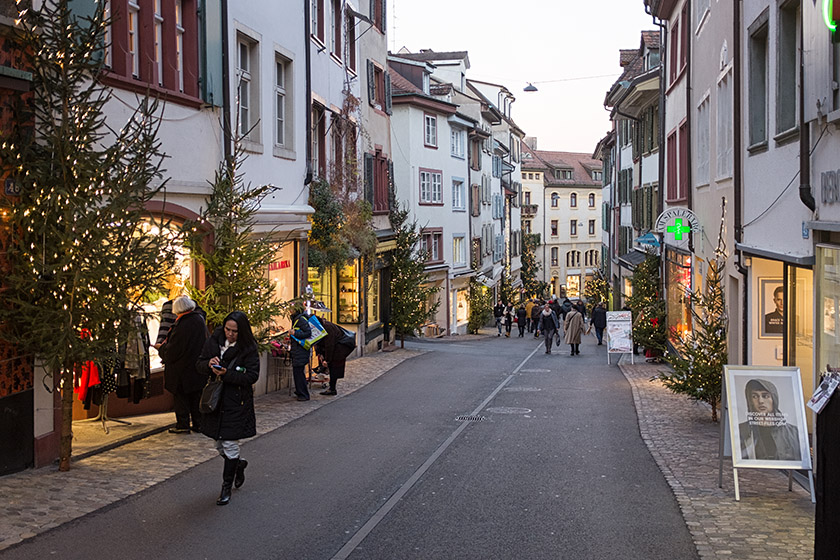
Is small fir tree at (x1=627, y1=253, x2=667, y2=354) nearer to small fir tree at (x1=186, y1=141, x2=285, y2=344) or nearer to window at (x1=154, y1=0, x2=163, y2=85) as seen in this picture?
small fir tree at (x1=186, y1=141, x2=285, y2=344)

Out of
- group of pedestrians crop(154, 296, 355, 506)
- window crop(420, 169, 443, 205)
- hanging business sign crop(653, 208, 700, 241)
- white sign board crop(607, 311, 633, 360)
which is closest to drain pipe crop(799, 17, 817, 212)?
group of pedestrians crop(154, 296, 355, 506)

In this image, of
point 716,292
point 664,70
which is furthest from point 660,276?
point 716,292

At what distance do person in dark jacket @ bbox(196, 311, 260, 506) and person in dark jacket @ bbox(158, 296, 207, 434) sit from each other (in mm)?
3076

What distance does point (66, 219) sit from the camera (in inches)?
367

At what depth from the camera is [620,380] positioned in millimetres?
20906

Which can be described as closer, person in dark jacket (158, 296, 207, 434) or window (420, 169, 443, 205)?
person in dark jacket (158, 296, 207, 434)

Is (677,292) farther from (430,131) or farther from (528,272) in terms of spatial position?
(528,272)

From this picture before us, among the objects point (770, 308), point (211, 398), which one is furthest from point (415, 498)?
point (770, 308)

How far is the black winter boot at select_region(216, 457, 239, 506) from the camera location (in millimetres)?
8823

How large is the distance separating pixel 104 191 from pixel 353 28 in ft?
56.6

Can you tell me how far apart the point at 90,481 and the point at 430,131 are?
34224 millimetres

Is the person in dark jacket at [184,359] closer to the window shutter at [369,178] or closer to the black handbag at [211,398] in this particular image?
the black handbag at [211,398]

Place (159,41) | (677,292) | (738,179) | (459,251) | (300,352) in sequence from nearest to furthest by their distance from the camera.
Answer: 1. (159,41)
2. (738,179)
3. (300,352)
4. (677,292)
5. (459,251)

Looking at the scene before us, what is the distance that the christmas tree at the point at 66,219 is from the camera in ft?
30.6
